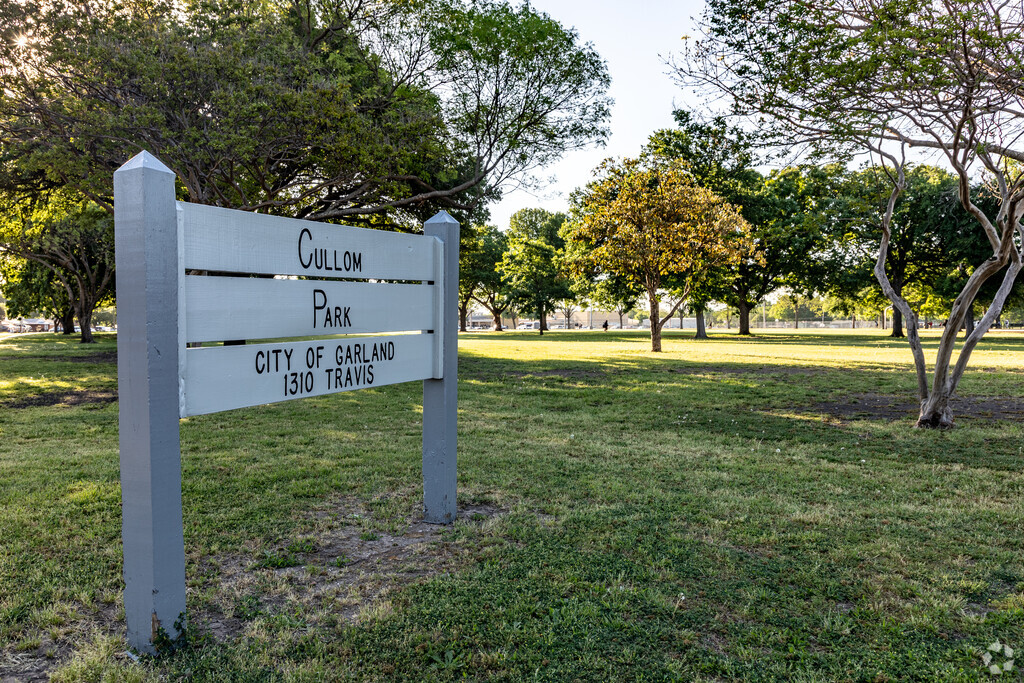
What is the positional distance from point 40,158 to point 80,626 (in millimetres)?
11872

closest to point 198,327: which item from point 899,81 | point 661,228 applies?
point 899,81

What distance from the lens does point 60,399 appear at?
10719 mm

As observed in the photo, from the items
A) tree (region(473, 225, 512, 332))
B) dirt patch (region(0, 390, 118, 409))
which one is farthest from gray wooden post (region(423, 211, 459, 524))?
tree (region(473, 225, 512, 332))

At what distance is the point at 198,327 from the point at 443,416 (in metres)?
2.09

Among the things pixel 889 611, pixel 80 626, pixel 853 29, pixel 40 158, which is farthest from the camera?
pixel 40 158

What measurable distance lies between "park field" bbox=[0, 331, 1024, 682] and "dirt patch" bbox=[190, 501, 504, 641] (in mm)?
17

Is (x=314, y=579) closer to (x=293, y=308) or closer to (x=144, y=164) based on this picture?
(x=293, y=308)

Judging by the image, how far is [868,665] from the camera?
267 cm

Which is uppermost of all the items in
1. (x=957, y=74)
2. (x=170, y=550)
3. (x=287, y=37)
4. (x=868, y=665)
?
(x=287, y=37)

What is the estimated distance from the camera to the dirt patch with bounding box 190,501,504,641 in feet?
10.2

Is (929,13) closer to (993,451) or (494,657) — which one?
(993,451)

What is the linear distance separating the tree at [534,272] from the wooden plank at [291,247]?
39.0 meters

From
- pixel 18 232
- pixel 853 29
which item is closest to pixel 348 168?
pixel 853 29

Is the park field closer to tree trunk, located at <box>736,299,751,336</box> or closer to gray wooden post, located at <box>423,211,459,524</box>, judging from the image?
gray wooden post, located at <box>423,211,459,524</box>
